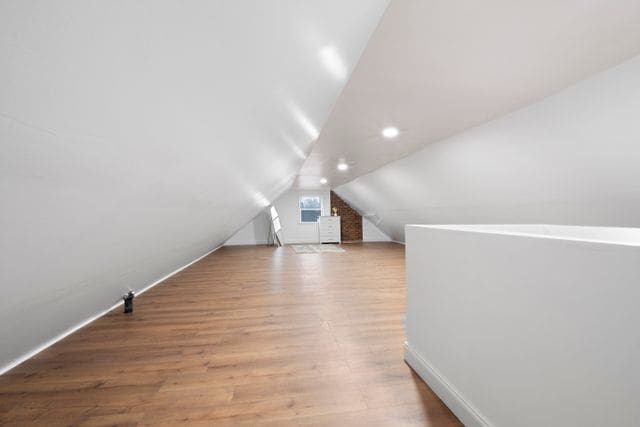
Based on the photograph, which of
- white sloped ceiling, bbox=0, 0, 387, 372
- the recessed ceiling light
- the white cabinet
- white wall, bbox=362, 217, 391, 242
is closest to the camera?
white sloped ceiling, bbox=0, 0, 387, 372

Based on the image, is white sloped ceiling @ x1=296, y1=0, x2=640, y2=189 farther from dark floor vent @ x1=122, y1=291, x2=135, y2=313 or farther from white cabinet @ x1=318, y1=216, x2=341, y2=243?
white cabinet @ x1=318, y1=216, x2=341, y2=243

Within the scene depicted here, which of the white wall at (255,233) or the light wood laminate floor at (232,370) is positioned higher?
the white wall at (255,233)

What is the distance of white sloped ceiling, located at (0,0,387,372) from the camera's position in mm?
482

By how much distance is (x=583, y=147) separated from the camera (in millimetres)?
2123

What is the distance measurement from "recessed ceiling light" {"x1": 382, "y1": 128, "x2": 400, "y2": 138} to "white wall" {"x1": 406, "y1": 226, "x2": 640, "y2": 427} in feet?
5.73

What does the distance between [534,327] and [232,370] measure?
4.85ft

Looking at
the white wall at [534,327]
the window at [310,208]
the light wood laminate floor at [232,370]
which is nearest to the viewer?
the white wall at [534,327]

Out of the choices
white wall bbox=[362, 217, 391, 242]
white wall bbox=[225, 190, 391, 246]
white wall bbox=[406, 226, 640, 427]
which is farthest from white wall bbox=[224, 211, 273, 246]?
white wall bbox=[406, 226, 640, 427]

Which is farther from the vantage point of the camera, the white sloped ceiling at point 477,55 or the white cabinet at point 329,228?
the white cabinet at point 329,228

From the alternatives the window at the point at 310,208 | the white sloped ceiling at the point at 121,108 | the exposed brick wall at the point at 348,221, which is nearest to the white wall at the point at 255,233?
the window at the point at 310,208

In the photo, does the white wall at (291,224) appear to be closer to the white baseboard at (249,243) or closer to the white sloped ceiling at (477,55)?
the white baseboard at (249,243)

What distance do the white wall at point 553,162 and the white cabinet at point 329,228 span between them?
4.52m

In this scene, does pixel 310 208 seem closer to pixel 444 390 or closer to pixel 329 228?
pixel 329 228

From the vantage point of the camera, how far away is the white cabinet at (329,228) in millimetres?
8750
